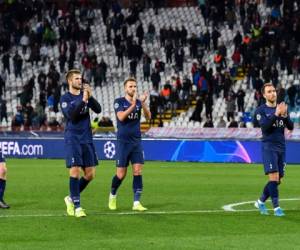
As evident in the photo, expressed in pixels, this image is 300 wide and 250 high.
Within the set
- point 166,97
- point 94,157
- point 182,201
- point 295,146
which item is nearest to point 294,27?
point 166,97

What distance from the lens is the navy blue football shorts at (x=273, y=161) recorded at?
54.3 ft

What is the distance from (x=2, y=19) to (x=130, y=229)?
41309 mm

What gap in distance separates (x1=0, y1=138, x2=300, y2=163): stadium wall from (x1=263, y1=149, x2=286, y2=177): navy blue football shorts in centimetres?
1738

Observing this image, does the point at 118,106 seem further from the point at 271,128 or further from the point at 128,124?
the point at 271,128

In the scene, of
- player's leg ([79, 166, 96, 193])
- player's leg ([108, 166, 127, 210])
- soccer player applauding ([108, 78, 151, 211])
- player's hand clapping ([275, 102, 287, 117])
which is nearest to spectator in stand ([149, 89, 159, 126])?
player's leg ([108, 166, 127, 210])

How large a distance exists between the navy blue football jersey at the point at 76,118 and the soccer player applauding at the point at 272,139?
276 cm

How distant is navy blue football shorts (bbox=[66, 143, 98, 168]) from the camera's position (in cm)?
1636

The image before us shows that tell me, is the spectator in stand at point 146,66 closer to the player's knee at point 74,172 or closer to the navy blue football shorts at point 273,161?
the navy blue football shorts at point 273,161

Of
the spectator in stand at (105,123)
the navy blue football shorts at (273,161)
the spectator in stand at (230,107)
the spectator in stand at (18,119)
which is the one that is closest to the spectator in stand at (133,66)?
the spectator in stand at (18,119)

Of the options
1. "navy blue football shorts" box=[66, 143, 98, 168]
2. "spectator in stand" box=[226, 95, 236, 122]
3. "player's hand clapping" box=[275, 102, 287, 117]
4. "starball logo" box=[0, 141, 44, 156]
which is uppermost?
"player's hand clapping" box=[275, 102, 287, 117]

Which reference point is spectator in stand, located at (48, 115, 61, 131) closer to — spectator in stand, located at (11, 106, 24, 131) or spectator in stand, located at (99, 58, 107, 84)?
spectator in stand, located at (11, 106, 24, 131)

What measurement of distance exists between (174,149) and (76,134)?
20883 millimetres

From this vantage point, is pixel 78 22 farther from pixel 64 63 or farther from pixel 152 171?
pixel 152 171

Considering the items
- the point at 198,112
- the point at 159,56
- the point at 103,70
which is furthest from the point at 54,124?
the point at 159,56
